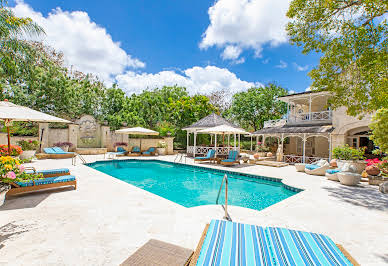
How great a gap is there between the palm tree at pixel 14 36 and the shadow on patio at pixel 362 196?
1149 cm

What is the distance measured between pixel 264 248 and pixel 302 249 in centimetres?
46

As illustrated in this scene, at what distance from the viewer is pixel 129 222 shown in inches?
161

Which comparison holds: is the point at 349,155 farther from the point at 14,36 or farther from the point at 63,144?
the point at 63,144

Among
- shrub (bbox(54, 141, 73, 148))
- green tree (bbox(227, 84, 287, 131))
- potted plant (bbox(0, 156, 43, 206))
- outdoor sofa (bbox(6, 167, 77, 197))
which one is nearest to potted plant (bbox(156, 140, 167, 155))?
shrub (bbox(54, 141, 73, 148))

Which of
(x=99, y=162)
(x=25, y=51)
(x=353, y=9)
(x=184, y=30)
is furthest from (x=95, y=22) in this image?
(x=353, y=9)

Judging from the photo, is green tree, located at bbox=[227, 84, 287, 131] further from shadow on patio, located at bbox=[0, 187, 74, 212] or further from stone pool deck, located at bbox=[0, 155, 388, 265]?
shadow on patio, located at bbox=[0, 187, 74, 212]

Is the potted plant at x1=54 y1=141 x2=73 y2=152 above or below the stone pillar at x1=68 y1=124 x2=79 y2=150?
below

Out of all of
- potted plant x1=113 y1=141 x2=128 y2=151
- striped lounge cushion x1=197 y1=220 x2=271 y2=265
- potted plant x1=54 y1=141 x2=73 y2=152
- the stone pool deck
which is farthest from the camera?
potted plant x1=113 y1=141 x2=128 y2=151

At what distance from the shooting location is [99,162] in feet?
48.3

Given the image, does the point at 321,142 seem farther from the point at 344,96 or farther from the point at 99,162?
the point at 99,162

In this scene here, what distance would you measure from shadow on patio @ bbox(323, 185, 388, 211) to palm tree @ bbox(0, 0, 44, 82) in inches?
452

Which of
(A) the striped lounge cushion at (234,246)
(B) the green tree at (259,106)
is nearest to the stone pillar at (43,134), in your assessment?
(A) the striped lounge cushion at (234,246)

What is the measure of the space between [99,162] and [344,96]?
51.5ft

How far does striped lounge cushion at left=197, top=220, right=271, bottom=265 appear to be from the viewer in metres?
2.11
